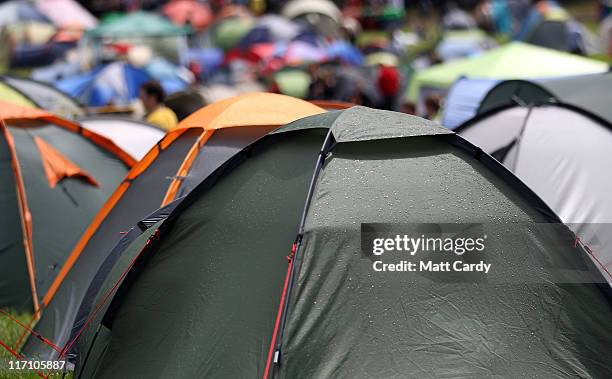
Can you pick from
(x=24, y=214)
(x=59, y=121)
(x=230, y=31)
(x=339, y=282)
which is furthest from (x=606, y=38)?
(x=339, y=282)

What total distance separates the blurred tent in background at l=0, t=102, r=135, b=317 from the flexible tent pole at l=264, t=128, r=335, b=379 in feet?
10.7

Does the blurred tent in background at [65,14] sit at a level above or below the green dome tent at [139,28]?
below

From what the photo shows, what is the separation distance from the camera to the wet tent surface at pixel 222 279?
545 cm

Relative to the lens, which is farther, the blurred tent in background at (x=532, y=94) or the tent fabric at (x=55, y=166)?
the blurred tent in background at (x=532, y=94)

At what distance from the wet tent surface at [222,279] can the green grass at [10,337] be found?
720 mm

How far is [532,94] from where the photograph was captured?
10883 mm

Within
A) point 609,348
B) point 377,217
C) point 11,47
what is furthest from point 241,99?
point 11,47

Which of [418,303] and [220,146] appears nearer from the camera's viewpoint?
[418,303]

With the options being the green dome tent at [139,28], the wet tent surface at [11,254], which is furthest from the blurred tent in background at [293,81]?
the wet tent surface at [11,254]

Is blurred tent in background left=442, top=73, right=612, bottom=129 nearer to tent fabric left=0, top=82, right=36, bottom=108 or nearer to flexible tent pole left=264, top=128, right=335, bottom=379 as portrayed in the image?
flexible tent pole left=264, top=128, right=335, bottom=379

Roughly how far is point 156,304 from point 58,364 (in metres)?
0.96

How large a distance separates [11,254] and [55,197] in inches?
22.0

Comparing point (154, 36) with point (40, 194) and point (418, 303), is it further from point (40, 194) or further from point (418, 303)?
point (418, 303)

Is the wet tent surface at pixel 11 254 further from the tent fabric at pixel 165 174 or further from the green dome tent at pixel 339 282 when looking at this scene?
the green dome tent at pixel 339 282
